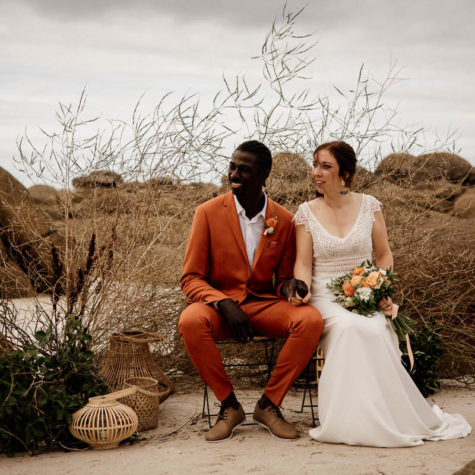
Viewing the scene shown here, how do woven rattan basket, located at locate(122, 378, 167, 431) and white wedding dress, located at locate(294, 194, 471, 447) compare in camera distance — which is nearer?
white wedding dress, located at locate(294, 194, 471, 447)

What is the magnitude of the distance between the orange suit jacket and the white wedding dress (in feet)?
2.06

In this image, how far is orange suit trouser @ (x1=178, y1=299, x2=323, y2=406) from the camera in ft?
14.1

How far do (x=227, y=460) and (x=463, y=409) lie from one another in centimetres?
222

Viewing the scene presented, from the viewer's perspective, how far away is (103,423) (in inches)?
161

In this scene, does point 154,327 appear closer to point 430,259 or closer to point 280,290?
point 280,290

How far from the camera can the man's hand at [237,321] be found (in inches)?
169

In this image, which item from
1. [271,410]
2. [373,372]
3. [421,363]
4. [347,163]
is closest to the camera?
[373,372]

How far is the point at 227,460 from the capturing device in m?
3.88

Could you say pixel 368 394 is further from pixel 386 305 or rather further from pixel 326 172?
pixel 326 172

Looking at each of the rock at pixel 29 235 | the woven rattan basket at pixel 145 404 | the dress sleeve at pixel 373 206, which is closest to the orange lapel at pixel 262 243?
the dress sleeve at pixel 373 206

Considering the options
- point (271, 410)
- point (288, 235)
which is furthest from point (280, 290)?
point (271, 410)

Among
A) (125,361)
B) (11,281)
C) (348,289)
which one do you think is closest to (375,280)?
(348,289)

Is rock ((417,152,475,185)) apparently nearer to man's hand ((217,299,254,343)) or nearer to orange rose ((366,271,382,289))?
orange rose ((366,271,382,289))


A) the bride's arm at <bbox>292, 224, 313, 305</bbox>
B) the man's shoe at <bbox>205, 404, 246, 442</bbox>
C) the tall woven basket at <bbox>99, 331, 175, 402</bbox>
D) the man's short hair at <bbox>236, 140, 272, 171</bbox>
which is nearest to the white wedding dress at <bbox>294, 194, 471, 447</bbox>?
the bride's arm at <bbox>292, 224, 313, 305</bbox>
